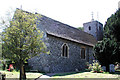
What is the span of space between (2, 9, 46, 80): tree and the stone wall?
15.2ft

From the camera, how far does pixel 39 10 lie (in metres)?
10.0

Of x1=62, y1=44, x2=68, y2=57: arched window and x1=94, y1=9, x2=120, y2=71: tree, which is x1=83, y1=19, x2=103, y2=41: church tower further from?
x1=62, y1=44, x2=68, y2=57: arched window

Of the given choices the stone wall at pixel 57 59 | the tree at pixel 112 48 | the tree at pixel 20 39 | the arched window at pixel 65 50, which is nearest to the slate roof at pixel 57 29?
the stone wall at pixel 57 59

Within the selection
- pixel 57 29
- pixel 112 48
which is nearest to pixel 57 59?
pixel 57 29

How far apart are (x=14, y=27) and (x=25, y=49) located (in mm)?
1732

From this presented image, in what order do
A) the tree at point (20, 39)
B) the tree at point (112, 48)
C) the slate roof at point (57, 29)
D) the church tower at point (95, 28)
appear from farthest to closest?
the church tower at point (95, 28) < the slate roof at point (57, 29) < the tree at point (112, 48) < the tree at point (20, 39)

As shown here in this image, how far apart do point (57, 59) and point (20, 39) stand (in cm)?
682

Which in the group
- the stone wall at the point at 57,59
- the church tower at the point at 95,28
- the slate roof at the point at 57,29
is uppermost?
the church tower at the point at 95,28

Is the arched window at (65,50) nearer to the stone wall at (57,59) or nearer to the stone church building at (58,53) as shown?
the stone church building at (58,53)

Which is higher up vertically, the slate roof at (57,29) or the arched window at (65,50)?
the slate roof at (57,29)

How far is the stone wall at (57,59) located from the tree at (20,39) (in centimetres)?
463

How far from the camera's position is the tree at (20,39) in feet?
28.3

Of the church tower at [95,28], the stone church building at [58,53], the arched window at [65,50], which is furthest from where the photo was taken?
the church tower at [95,28]

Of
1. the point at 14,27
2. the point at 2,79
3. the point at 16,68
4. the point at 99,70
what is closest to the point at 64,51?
the point at 99,70
